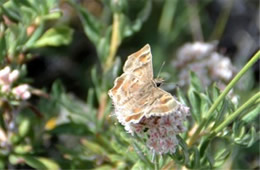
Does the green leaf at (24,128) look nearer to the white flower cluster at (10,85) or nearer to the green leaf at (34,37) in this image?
the white flower cluster at (10,85)

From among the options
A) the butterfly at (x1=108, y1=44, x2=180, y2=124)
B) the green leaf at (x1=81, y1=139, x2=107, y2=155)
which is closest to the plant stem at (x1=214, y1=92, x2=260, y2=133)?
the butterfly at (x1=108, y1=44, x2=180, y2=124)

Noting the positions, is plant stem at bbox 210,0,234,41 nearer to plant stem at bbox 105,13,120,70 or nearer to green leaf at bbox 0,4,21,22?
plant stem at bbox 105,13,120,70

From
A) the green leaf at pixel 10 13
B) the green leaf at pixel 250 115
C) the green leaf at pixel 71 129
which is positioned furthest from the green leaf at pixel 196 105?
the green leaf at pixel 10 13

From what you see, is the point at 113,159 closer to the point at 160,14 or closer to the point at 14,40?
the point at 14,40

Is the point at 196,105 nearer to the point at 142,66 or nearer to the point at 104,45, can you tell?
the point at 142,66

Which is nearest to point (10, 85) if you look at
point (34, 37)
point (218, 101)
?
point (34, 37)

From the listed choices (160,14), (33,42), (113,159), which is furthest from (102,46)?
(160,14)
